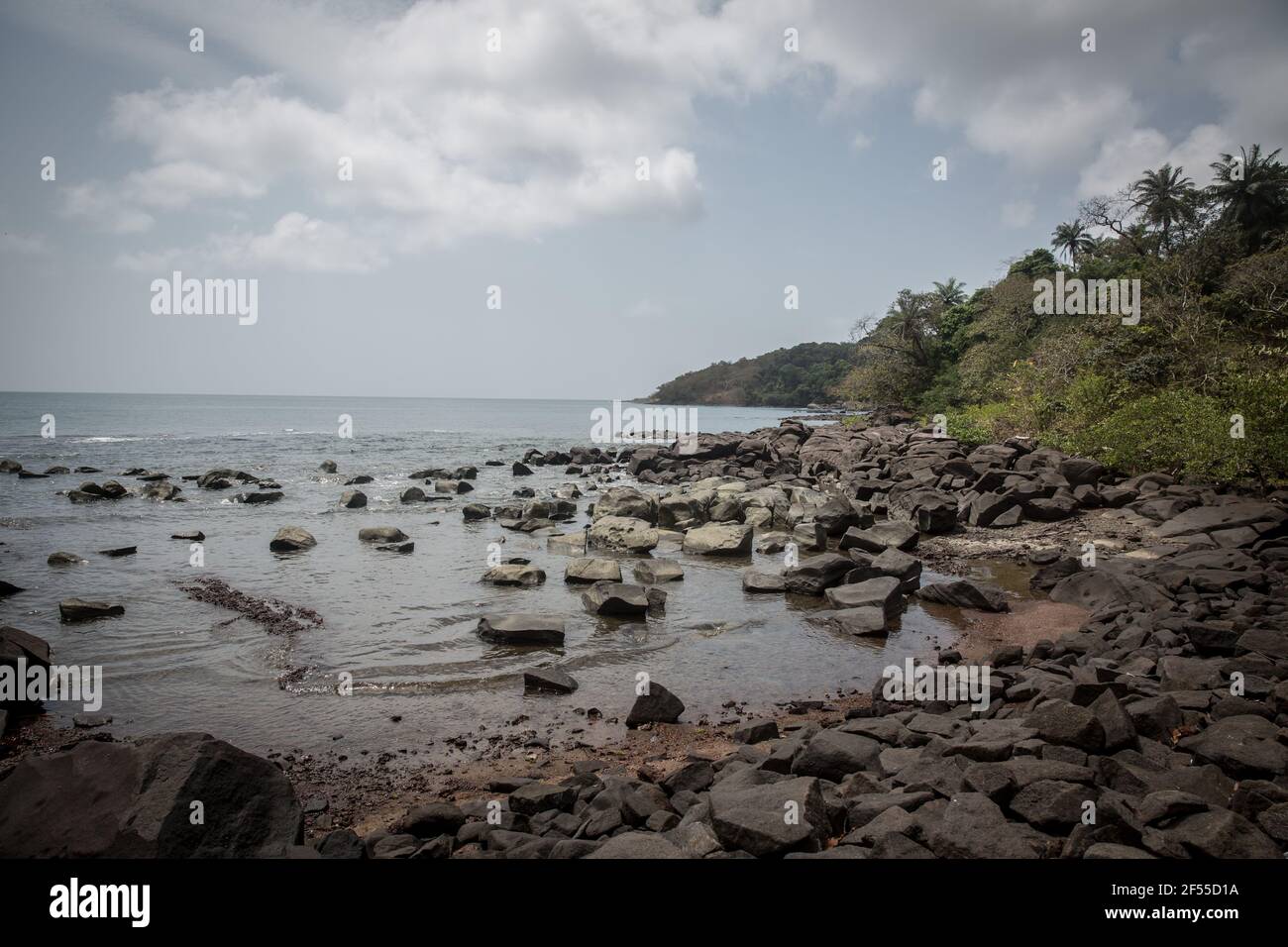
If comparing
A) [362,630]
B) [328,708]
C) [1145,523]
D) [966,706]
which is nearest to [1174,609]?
[966,706]

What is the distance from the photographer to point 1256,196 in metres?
42.6

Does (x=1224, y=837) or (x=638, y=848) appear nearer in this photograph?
(x=1224, y=837)

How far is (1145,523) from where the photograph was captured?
53.8ft

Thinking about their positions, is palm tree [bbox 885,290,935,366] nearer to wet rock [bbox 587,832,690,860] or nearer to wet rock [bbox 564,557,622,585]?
wet rock [bbox 564,557,622,585]

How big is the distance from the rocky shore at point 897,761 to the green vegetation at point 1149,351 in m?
3.98

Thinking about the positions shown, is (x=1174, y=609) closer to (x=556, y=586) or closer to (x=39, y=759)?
(x=556, y=586)

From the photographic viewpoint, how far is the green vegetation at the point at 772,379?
429 feet

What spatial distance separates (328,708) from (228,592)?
6426 mm

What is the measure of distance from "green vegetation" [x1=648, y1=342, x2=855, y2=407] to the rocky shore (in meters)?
105

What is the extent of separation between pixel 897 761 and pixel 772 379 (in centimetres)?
14394

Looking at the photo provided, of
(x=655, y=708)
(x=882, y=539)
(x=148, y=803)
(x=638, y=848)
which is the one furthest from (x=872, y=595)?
(x=148, y=803)

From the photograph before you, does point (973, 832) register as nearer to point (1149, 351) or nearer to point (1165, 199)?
point (1149, 351)

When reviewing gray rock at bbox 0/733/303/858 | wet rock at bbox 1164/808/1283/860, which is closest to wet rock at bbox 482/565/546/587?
gray rock at bbox 0/733/303/858

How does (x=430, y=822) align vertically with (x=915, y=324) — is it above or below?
below
